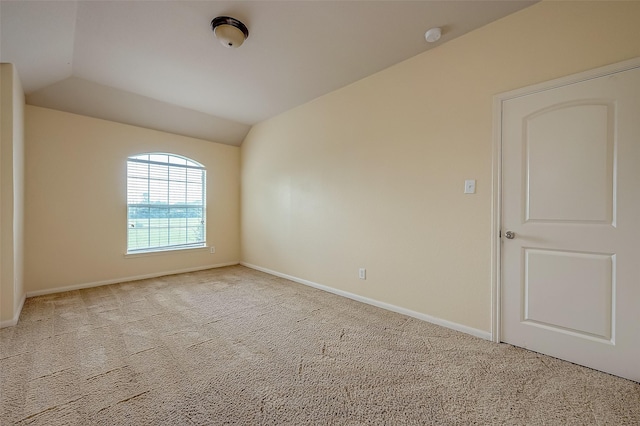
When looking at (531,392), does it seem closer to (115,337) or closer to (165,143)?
(115,337)

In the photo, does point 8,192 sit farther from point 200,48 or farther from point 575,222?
point 575,222

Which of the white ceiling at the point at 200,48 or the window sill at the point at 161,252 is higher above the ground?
the white ceiling at the point at 200,48

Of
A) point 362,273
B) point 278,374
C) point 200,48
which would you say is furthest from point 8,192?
point 362,273

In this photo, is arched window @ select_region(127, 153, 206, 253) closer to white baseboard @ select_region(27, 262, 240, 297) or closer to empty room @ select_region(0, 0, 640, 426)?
empty room @ select_region(0, 0, 640, 426)

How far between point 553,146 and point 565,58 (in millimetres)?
628

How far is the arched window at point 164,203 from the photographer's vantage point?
13.4ft

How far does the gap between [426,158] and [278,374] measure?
7.48 ft

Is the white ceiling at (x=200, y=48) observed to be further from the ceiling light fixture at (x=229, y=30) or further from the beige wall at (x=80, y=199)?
the beige wall at (x=80, y=199)

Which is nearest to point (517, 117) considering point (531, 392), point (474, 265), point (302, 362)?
point (474, 265)

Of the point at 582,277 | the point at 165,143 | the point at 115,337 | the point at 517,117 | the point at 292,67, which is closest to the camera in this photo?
the point at 582,277

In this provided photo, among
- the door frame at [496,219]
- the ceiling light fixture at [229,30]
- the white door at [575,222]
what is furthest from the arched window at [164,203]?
the white door at [575,222]

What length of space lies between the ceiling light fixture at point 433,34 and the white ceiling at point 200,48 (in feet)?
0.17

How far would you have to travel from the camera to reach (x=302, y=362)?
1927 millimetres

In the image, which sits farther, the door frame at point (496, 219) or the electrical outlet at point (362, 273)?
the electrical outlet at point (362, 273)
